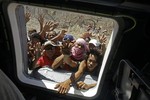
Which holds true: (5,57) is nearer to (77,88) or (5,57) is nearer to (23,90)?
(23,90)

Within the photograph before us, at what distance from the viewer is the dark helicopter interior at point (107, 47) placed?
77.9 inches

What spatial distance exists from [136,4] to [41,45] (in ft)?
5.16

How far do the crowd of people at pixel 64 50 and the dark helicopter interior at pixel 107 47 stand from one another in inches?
4.7

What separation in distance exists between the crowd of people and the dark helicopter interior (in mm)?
119

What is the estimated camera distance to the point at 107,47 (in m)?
2.47

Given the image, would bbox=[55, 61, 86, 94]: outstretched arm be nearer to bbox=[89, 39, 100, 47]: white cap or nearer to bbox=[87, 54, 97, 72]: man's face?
bbox=[87, 54, 97, 72]: man's face

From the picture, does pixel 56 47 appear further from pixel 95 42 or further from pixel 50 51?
pixel 95 42

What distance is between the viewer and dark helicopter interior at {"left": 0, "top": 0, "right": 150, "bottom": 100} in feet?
6.49

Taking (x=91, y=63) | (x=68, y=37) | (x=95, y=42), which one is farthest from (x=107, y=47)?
(x=68, y=37)

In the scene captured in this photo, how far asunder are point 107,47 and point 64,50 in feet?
2.82

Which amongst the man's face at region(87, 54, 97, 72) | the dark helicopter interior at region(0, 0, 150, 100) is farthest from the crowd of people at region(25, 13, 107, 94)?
the dark helicopter interior at region(0, 0, 150, 100)

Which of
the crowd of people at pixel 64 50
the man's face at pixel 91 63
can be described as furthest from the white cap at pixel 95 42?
the man's face at pixel 91 63

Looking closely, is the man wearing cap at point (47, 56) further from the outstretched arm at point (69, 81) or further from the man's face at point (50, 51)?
the outstretched arm at point (69, 81)

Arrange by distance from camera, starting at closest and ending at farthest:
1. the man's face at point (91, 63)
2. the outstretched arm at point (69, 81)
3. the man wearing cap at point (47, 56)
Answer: the outstretched arm at point (69, 81), the man's face at point (91, 63), the man wearing cap at point (47, 56)
